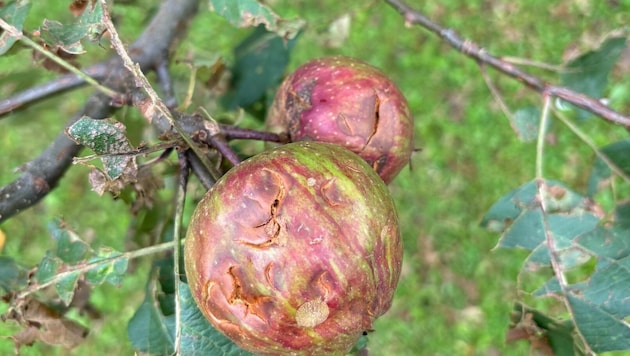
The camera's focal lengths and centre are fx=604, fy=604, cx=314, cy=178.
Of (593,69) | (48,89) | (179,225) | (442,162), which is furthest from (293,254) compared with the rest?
(442,162)

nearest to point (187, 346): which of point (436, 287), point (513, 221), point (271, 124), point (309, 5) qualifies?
point (271, 124)

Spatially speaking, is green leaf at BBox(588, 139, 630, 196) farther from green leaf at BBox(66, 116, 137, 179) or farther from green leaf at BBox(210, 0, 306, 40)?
green leaf at BBox(66, 116, 137, 179)

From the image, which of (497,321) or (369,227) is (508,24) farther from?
(369,227)

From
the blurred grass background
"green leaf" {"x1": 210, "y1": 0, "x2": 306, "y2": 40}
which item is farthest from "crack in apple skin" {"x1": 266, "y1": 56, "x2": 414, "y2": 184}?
the blurred grass background

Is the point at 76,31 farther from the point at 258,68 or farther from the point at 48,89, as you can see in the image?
the point at 258,68

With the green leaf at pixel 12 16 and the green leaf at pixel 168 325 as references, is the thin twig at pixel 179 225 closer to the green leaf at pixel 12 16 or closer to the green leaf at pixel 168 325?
the green leaf at pixel 168 325

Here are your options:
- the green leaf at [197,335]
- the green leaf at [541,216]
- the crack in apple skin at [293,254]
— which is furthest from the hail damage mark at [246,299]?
the green leaf at [541,216]
